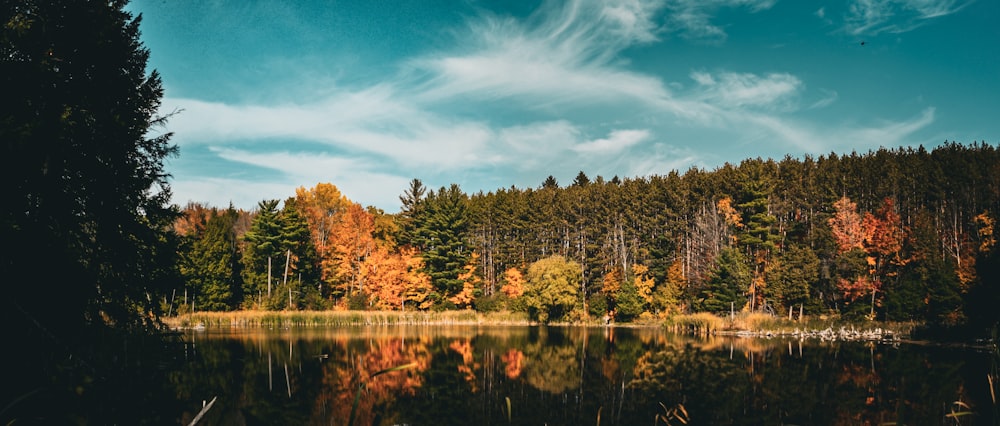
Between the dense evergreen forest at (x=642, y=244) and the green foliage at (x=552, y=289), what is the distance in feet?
0.58

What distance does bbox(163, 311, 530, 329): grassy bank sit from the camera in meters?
48.3

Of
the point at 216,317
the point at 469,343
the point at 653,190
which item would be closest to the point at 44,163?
the point at 469,343

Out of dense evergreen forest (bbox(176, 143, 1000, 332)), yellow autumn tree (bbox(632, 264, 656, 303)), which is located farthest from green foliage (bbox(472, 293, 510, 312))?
yellow autumn tree (bbox(632, 264, 656, 303))

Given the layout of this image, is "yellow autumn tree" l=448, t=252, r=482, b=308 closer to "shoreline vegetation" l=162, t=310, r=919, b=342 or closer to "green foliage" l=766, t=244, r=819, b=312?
"shoreline vegetation" l=162, t=310, r=919, b=342

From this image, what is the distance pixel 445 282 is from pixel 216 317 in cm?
2219

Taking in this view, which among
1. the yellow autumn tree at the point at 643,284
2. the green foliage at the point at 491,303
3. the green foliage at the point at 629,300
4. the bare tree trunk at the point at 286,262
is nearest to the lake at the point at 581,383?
the green foliage at the point at 629,300

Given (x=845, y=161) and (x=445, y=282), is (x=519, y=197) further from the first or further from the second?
(x=845, y=161)

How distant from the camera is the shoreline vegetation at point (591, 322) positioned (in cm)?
4025

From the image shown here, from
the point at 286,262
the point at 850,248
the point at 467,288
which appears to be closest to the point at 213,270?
the point at 286,262

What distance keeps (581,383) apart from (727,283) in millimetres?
31662

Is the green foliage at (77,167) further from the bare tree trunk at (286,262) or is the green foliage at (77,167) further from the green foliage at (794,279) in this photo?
the green foliage at (794,279)

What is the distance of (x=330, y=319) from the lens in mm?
51688

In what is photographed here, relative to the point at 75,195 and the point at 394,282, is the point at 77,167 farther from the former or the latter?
the point at 394,282

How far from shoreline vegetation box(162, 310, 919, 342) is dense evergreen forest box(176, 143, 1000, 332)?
88.1 inches
